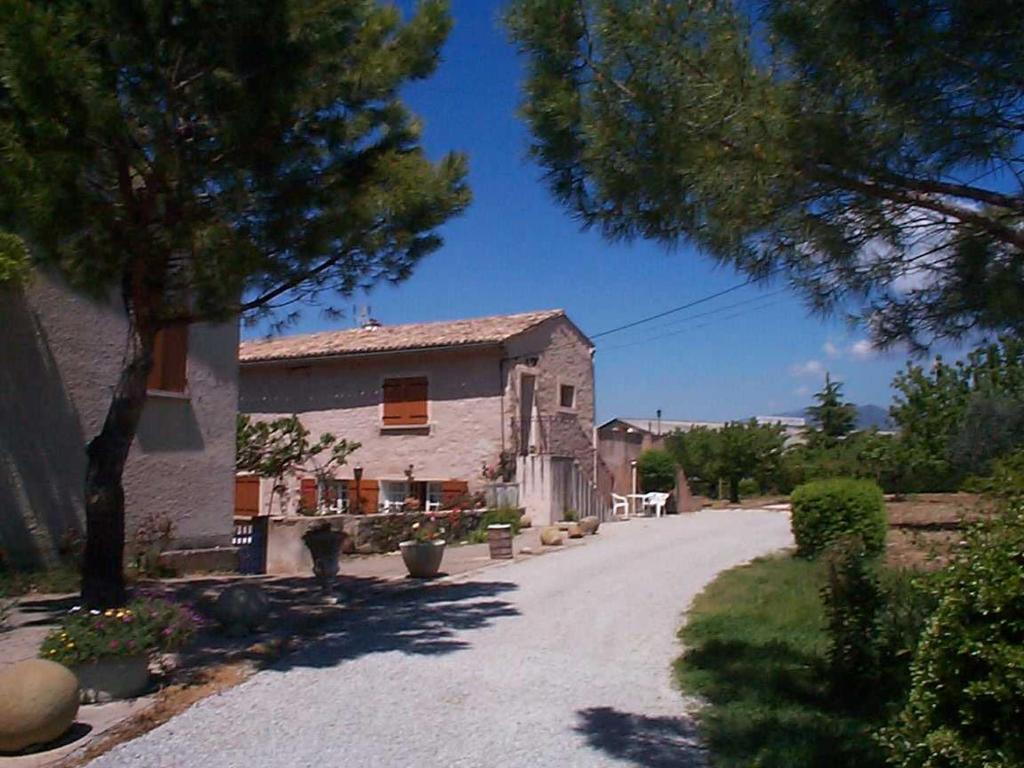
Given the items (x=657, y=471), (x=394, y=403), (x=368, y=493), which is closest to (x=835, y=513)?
(x=394, y=403)

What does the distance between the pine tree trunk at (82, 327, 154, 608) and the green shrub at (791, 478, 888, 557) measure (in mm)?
9242

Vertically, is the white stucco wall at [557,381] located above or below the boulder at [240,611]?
above

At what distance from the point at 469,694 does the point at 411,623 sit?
119 inches

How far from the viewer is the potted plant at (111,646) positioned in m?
7.15

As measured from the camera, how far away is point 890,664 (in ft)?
23.4

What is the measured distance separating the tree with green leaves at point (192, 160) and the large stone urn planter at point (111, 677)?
5.90 feet

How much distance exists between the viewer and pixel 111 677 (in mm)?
7312

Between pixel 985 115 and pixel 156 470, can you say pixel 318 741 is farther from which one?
pixel 156 470

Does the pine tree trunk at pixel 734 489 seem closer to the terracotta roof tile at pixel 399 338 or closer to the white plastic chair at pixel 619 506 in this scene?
the white plastic chair at pixel 619 506

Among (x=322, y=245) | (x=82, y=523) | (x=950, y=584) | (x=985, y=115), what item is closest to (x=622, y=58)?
(x=985, y=115)

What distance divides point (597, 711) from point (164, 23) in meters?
6.57

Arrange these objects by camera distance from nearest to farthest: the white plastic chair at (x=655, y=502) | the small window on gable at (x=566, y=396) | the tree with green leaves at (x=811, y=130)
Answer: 1. the tree with green leaves at (x=811, y=130)
2. the small window on gable at (x=566, y=396)
3. the white plastic chair at (x=655, y=502)

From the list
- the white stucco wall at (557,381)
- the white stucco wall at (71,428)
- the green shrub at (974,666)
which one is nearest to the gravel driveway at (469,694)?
the green shrub at (974,666)

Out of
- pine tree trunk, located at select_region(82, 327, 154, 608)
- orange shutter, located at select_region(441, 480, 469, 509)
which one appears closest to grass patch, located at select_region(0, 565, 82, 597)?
pine tree trunk, located at select_region(82, 327, 154, 608)
